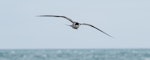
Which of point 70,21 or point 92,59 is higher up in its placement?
point 92,59

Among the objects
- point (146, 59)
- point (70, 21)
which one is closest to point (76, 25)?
point (70, 21)

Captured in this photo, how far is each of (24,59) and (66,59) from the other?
3.37 meters

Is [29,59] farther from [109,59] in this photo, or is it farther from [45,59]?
[109,59]

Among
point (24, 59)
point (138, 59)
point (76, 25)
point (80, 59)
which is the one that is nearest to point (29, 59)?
point (24, 59)

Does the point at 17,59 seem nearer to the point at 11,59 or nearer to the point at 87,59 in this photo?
the point at 11,59

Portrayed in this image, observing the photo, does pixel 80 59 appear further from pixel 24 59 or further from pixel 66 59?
pixel 24 59

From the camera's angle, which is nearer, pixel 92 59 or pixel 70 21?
pixel 70 21

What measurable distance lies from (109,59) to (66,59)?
3408 mm

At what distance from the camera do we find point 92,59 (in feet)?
169

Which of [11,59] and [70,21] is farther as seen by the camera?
[11,59]

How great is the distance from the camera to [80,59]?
51344mm

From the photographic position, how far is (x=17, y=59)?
2010 inches

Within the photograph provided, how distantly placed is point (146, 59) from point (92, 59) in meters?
4.30

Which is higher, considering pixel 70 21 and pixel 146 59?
pixel 146 59
